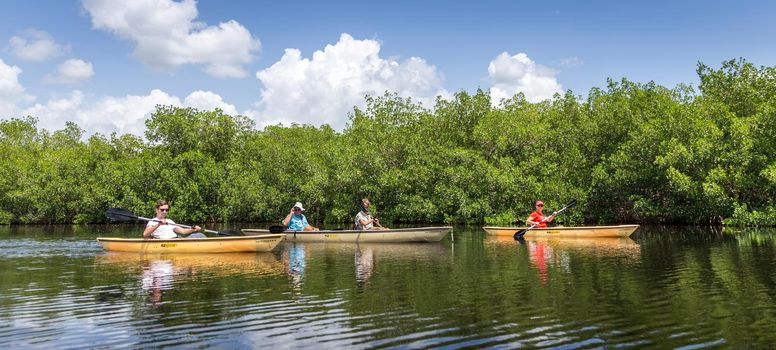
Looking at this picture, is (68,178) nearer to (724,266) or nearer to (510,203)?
(510,203)

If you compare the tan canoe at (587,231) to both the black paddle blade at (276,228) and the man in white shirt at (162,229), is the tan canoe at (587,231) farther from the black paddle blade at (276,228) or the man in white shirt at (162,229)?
the man in white shirt at (162,229)

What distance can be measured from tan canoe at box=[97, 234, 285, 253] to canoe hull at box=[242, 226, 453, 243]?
4641mm

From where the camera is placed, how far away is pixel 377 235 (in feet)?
79.5

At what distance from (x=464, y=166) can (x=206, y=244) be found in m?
25.5

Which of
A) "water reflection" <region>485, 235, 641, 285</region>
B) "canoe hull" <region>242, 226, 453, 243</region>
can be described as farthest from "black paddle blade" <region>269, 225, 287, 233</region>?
"water reflection" <region>485, 235, 641, 285</region>

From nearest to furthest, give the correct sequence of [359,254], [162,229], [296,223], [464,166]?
1. [359,254]
2. [162,229]
3. [296,223]
4. [464,166]

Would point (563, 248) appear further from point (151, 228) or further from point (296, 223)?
point (151, 228)

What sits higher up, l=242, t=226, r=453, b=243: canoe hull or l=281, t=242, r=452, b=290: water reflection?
l=242, t=226, r=453, b=243: canoe hull

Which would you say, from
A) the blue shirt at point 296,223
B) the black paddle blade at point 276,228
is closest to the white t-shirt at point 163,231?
the black paddle blade at point 276,228

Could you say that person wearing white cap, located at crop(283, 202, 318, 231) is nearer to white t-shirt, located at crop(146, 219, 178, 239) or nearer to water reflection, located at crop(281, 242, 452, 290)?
water reflection, located at crop(281, 242, 452, 290)

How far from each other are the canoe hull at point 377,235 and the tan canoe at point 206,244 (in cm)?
464

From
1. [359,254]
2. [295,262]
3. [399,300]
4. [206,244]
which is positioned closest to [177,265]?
[206,244]

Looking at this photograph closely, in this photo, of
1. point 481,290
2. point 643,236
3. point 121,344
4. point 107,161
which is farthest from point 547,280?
point 107,161

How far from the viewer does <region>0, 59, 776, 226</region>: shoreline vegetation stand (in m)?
33.2
